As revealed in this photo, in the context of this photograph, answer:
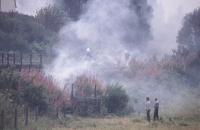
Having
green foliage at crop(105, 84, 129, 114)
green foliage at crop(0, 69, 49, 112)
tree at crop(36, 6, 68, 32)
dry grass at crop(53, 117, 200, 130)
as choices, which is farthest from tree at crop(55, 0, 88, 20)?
dry grass at crop(53, 117, 200, 130)

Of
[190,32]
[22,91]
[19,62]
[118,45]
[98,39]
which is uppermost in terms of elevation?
[190,32]

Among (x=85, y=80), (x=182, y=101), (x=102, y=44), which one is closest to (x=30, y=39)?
(x=102, y=44)

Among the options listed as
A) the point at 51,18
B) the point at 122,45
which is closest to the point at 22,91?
the point at 51,18

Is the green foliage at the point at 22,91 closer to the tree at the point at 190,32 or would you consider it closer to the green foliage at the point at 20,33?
the green foliage at the point at 20,33

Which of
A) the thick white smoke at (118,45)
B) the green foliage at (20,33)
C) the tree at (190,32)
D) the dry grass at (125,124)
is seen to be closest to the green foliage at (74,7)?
the thick white smoke at (118,45)

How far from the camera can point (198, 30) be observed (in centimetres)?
4712

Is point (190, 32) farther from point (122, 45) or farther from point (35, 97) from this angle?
point (35, 97)

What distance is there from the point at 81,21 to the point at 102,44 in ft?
17.2

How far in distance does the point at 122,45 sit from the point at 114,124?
88.2 feet

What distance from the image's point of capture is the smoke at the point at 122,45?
32.8 metres

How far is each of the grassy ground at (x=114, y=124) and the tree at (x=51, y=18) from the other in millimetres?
22406

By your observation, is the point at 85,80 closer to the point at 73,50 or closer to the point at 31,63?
the point at 31,63

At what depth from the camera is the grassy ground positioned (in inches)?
852

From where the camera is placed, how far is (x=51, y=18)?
→ 153 feet
